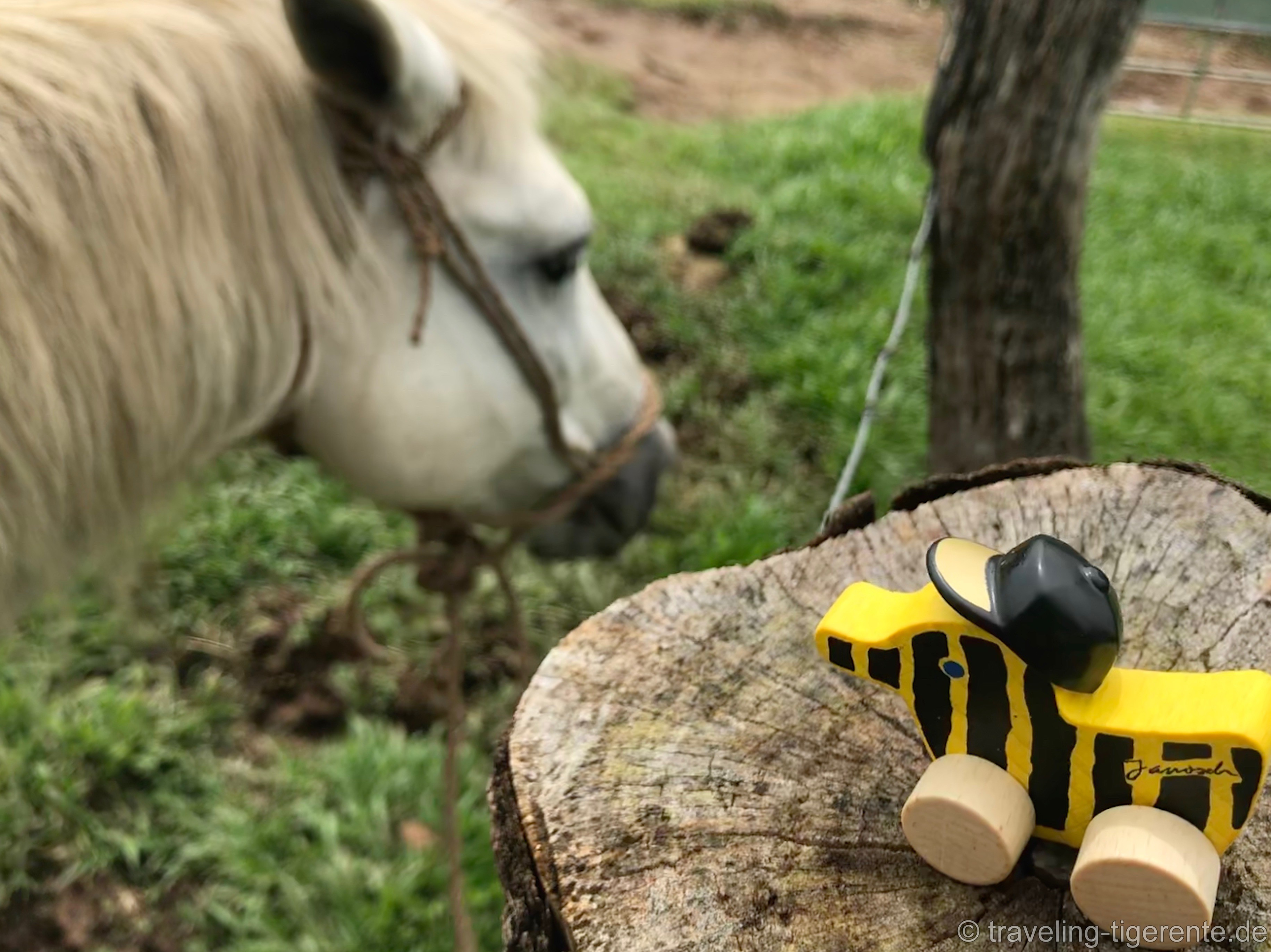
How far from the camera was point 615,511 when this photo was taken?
68.2 inches

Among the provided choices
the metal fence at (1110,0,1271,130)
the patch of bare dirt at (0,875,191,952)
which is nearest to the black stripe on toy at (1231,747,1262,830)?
the patch of bare dirt at (0,875,191,952)

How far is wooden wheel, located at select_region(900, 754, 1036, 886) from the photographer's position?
0.68 metres

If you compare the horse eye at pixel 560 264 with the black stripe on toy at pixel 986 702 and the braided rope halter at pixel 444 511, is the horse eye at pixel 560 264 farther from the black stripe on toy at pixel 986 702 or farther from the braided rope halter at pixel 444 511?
the black stripe on toy at pixel 986 702

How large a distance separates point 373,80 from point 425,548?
2.81ft

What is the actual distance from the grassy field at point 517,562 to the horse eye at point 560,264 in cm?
32

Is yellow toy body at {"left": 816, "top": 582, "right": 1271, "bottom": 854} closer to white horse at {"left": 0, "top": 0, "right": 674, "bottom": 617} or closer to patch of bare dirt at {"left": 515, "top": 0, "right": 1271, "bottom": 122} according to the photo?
white horse at {"left": 0, "top": 0, "right": 674, "bottom": 617}

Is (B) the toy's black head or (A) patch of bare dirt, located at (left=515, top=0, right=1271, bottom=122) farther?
(A) patch of bare dirt, located at (left=515, top=0, right=1271, bottom=122)

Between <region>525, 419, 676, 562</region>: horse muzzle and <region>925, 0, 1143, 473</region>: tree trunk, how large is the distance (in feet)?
2.10

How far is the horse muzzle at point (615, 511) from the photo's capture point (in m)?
1.70

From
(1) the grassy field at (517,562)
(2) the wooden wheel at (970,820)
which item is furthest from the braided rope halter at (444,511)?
(2) the wooden wheel at (970,820)

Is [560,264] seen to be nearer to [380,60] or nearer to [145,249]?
[380,60]

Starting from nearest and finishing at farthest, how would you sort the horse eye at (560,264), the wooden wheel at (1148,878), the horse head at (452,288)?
the wooden wheel at (1148,878) → the horse head at (452,288) → the horse eye at (560,264)

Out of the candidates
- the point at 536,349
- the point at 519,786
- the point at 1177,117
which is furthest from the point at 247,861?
the point at 1177,117

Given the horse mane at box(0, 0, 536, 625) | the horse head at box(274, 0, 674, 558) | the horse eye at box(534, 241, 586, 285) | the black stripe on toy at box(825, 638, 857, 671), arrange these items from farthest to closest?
the horse eye at box(534, 241, 586, 285) < the horse head at box(274, 0, 674, 558) < the horse mane at box(0, 0, 536, 625) < the black stripe on toy at box(825, 638, 857, 671)
